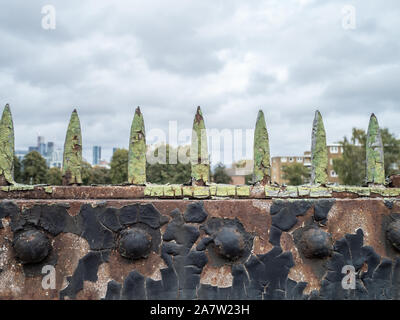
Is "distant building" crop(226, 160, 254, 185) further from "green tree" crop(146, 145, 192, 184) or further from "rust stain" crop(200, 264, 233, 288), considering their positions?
"green tree" crop(146, 145, 192, 184)

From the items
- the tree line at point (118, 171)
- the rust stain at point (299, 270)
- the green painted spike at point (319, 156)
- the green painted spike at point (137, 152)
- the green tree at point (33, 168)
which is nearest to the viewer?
the rust stain at point (299, 270)

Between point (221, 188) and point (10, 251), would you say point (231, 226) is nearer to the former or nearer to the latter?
point (221, 188)

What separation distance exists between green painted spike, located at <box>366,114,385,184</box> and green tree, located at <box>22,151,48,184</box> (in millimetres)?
32844

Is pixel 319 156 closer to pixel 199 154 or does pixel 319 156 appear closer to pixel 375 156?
pixel 375 156

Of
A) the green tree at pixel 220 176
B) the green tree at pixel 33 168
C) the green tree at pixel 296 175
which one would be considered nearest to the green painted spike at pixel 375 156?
the green tree at pixel 33 168

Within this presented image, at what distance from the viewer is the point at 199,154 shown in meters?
4.58

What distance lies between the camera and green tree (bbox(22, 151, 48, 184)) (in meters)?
33.1

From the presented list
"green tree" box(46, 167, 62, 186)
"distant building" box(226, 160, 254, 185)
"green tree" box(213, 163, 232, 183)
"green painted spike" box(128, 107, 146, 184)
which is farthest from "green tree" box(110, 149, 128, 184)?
"green painted spike" box(128, 107, 146, 184)

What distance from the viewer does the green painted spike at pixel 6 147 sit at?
178 inches

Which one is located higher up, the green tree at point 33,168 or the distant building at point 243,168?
the green tree at point 33,168

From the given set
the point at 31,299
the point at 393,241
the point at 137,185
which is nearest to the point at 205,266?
the point at 137,185

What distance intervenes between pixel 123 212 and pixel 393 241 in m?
3.35

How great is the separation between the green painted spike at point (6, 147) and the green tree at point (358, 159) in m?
27.0

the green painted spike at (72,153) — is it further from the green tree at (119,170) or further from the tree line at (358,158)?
the green tree at (119,170)
